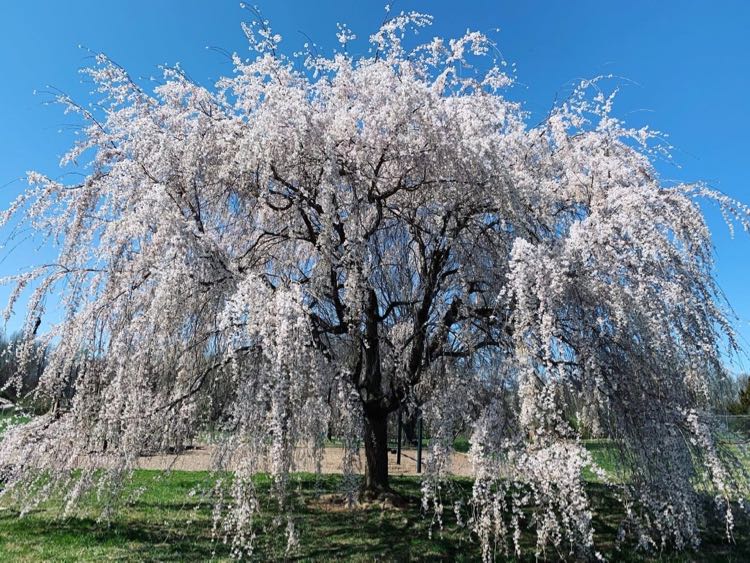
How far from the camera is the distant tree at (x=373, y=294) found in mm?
4242

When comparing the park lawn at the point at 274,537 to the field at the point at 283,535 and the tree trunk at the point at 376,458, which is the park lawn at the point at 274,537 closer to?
the field at the point at 283,535

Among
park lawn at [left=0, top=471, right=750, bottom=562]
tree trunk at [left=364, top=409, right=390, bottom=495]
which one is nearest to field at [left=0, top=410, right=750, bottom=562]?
park lawn at [left=0, top=471, right=750, bottom=562]

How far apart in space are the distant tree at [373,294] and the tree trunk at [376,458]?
945 millimetres

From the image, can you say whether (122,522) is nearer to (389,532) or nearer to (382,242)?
(389,532)

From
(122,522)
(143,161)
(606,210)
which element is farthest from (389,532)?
(143,161)

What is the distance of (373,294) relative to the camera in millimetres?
6277

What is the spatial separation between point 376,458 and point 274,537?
72.1 inches

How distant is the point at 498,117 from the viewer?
5.64 m

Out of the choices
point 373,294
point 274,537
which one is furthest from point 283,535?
point 373,294

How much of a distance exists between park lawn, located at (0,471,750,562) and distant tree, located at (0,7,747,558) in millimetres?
604

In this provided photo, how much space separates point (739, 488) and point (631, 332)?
156cm

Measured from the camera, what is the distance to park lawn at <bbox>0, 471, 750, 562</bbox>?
5348 millimetres

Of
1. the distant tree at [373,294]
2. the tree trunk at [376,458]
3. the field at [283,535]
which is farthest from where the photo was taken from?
the tree trunk at [376,458]

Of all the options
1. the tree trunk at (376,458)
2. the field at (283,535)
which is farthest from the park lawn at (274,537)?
the tree trunk at (376,458)
